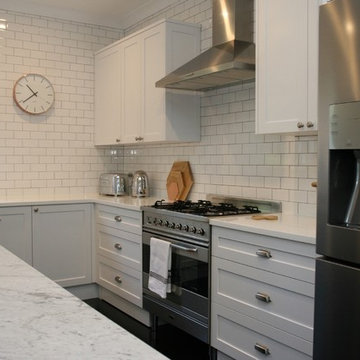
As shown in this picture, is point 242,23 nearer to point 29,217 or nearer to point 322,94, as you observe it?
point 322,94

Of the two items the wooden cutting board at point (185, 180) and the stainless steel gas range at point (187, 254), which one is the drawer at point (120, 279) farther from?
the wooden cutting board at point (185, 180)

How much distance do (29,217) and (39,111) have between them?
118cm

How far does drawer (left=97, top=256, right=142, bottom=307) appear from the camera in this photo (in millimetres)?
3639

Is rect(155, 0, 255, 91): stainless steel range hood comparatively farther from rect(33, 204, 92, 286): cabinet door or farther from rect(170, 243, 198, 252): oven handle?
rect(33, 204, 92, 286): cabinet door

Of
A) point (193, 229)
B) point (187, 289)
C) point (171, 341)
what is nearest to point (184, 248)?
point (193, 229)

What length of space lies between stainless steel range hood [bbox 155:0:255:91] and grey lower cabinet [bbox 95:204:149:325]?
1066 millimetres

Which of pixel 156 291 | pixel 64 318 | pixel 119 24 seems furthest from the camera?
pixel 119 24

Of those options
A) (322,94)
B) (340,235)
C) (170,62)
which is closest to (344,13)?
(322,94)

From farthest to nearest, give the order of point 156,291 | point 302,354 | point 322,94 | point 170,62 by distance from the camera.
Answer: point 170,62 → point 156,291 → point 302,354 → point 322,94

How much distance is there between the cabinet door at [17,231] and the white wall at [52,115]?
68 cm

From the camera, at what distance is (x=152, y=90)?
3930 mm

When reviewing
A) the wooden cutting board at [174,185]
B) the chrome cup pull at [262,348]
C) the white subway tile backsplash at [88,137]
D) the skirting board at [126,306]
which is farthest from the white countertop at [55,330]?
the wooden cutting board at [174,185]

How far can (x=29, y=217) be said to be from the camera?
397 centimetres

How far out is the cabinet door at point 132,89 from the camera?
4.09 m
